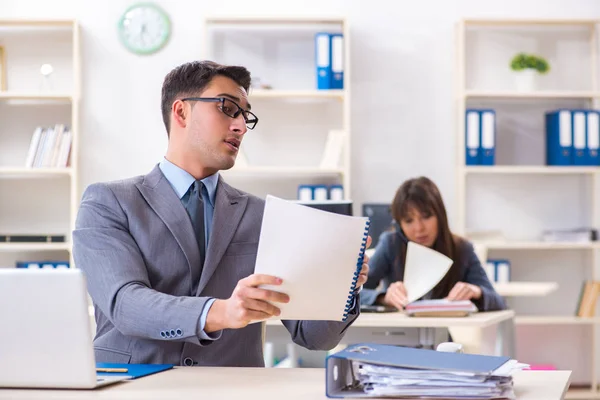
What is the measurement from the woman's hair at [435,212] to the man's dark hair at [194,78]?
4.94 ft

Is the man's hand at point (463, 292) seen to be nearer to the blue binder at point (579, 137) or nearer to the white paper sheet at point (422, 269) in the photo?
the white paper sheet at point (422, 269)

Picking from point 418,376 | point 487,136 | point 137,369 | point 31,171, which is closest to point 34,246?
point 31,171

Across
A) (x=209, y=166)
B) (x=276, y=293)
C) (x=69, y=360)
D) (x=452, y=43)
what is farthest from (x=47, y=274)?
(x=452, y=43)

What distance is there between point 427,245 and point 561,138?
1.73 meters

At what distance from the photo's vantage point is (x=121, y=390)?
155 cm

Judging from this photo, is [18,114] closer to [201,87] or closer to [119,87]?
[119,87]

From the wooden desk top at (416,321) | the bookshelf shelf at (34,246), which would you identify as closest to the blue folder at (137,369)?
the wooden desk top at (416,321)

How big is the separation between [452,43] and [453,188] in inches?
34.3

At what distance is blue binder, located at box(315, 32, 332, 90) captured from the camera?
4684 millimetres

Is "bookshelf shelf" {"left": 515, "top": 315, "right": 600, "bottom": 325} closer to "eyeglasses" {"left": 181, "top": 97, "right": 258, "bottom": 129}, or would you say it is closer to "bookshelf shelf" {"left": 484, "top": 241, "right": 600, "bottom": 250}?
"bookshelf shelf" {"left": 484, "top": 241, "right": 600, "bottom": 250}

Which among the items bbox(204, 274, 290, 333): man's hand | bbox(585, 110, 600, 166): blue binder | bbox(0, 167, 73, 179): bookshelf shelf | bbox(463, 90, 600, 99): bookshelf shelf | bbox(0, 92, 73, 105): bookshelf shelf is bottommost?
bbox(204, 274, 290, 333): man's hand

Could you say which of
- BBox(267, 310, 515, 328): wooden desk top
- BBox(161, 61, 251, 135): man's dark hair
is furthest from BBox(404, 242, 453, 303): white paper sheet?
BBox(161, 61, 251, 135): man's dark hair

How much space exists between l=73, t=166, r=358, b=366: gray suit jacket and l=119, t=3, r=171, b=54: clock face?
122 inches

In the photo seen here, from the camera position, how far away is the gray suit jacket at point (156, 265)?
1.85 metres
